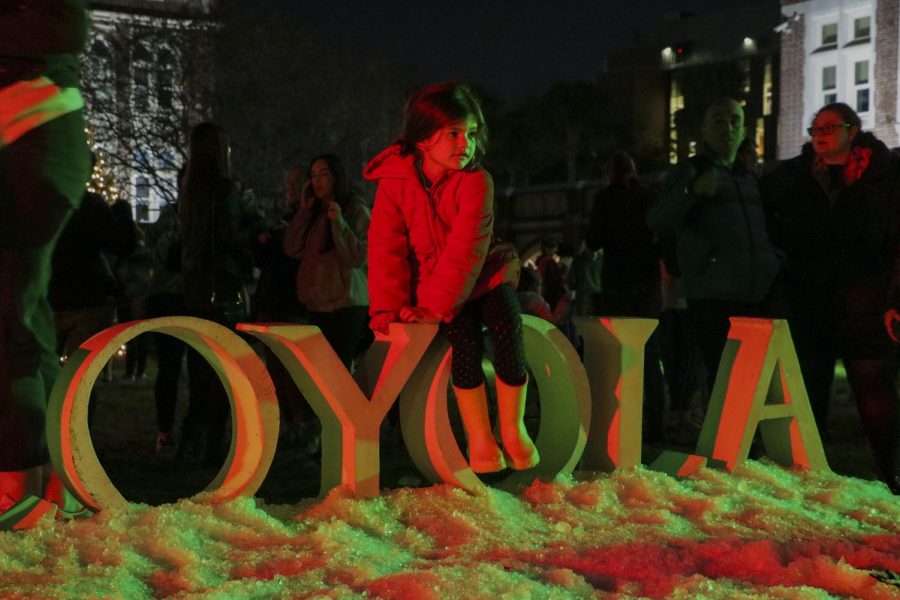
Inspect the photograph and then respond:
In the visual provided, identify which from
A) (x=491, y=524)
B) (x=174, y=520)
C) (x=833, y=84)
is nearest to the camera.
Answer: (x=174, y=520)

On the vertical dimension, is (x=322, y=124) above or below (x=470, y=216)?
above

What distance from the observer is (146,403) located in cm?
945

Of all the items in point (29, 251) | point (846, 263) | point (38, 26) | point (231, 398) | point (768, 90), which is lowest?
point (231, 398)

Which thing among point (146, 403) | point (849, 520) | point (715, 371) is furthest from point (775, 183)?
point (146, 403)

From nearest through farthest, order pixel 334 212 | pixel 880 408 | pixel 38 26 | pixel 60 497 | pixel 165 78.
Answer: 1. pixel 38 26
2. pixel 60 497
3. pixel 880 408
4. pixel 334 212
5. pixel 165 78

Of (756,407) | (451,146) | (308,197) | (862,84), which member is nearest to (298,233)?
(308,197)

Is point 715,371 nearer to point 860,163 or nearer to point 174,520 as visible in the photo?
point 860,163

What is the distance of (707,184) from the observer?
5.62 meters

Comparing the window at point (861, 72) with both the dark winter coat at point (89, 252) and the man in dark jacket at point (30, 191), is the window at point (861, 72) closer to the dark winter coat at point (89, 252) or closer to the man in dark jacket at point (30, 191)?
the dark winter coat at point (89, 252)

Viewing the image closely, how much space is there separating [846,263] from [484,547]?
261 cm

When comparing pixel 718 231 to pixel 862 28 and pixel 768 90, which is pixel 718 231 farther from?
pixel 768 90

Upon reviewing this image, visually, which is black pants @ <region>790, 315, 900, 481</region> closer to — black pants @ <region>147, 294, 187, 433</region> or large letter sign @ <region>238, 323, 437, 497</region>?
large letter sign @ <region>238, 323, 437, 497</region>

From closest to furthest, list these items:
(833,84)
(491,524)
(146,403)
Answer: (491,524)
(146,403)
(833,84)

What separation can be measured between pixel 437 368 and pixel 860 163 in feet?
7.55
